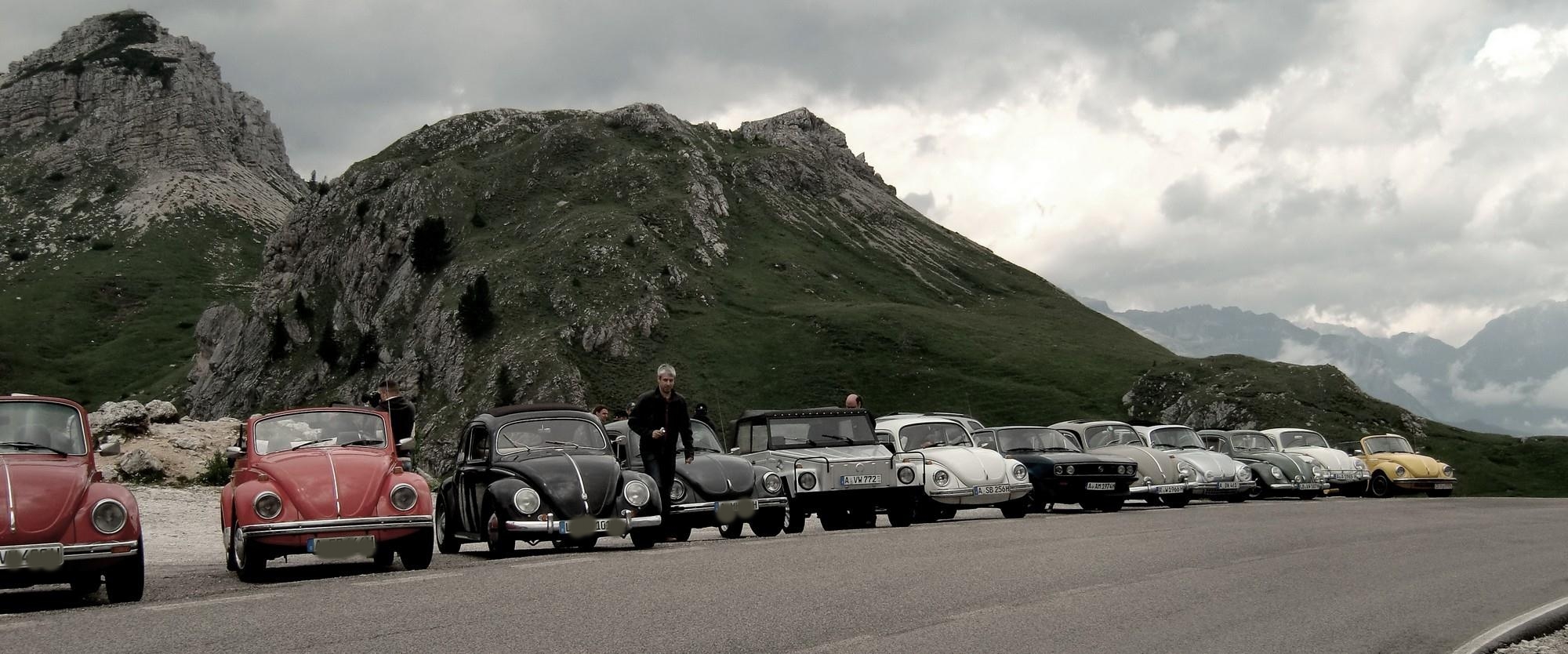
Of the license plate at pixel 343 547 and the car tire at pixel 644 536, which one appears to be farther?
the car tire at pixel 644 536

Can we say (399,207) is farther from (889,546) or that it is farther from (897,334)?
(889,546)

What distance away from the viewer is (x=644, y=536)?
14242mm

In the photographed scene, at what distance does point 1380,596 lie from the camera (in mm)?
10250

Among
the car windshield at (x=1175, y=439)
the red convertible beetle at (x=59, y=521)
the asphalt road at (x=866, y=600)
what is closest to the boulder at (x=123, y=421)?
the asphalt road at (x=866, y=600)

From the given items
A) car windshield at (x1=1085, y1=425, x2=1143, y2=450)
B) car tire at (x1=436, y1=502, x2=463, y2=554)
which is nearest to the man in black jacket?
car tire at (x1=436, y1=502, x2=463, y2=554)

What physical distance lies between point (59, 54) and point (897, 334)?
556ft

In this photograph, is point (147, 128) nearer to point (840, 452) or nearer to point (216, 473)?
point (216, 473)

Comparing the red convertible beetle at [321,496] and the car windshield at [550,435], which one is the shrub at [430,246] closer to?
the car windshield at [550,435]

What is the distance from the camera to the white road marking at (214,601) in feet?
29.6

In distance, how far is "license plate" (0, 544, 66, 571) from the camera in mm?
8922

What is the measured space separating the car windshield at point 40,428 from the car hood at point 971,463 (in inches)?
509

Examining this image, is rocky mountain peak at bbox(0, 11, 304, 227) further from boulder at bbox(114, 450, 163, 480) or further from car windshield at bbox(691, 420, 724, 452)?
car windshield at bbox(691, 420, 724, 452)

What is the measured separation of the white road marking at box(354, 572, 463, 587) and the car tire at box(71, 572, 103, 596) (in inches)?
84.5

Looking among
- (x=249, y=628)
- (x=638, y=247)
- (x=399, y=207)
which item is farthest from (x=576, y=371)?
(x=249, y=628)
